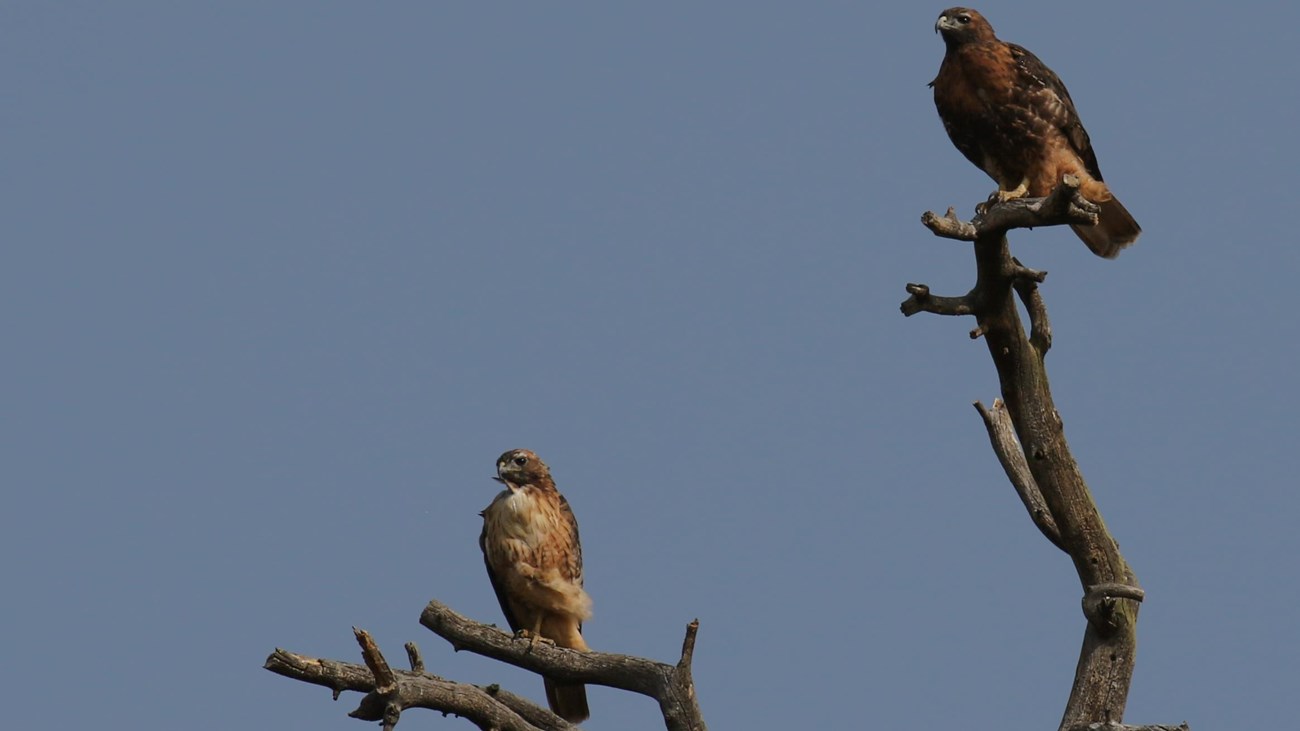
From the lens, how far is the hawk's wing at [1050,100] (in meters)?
7.71

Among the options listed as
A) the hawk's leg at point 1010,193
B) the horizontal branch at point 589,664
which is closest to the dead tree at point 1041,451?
the hawk's leg at point 1010,193

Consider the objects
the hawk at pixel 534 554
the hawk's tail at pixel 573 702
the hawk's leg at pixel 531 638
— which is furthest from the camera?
the hawk at pixel 534 554

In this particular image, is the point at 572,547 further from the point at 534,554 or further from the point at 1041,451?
the point at 1041,451

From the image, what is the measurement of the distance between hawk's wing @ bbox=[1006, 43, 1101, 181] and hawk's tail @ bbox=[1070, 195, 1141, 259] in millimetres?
236

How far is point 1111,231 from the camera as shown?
7.92m

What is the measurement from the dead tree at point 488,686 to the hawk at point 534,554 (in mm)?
657

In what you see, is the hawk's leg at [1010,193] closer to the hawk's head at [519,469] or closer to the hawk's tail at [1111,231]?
the hawk's tail at [1111,231]

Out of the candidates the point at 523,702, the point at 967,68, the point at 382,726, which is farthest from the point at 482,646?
the point at 967,68

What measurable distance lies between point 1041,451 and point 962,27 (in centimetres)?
242

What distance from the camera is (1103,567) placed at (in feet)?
22.1

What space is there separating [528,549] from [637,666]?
144 centimetres

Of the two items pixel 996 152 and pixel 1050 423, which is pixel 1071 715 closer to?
pixel 1050 423

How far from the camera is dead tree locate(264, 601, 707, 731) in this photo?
239 inches

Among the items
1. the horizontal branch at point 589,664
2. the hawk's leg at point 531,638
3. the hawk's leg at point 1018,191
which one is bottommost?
the horizontal branch at point 589,664
